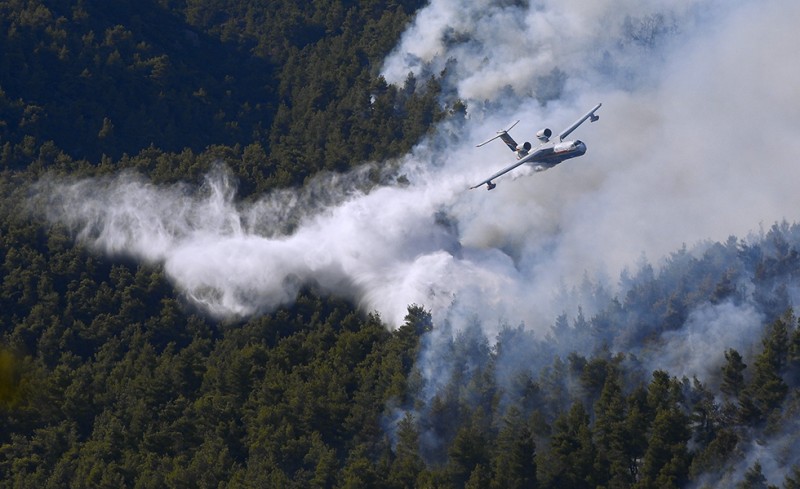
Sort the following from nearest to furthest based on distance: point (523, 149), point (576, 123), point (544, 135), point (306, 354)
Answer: point (306, 354) → point (544, 135) → point (523, 149) → point (576, 123)

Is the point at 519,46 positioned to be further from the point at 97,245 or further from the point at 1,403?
the point at 1,403

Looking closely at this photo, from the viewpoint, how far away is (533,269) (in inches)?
4961

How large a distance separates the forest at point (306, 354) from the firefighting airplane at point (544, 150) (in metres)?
8.23

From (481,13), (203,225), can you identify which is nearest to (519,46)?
(481,13)

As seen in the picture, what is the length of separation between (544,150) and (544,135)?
122 centimetres

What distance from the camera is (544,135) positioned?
121 m

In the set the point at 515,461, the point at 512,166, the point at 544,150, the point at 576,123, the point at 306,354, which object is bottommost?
the point at 515,461

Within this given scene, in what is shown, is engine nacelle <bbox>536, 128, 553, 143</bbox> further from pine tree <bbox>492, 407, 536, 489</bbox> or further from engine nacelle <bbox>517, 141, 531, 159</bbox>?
pine tree <bbox>492, 407, 536, 489</bbox>

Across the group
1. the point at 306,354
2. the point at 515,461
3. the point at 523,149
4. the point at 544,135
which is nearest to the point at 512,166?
the point at 523,149

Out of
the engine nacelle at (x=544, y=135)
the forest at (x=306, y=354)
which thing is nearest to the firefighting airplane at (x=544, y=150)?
the engine nacelle at (x=544, y=135)

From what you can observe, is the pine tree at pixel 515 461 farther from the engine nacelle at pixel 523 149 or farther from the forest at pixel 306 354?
the engine nacelle at pixel 523 149

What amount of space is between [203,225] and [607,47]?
3011cm

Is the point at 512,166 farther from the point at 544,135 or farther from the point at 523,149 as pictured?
the point at 544,135

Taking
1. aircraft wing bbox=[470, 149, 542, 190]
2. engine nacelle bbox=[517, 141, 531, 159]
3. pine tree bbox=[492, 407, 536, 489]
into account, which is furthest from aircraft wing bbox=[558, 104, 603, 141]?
pine tree bbox=[492, 407, 536, 489]
